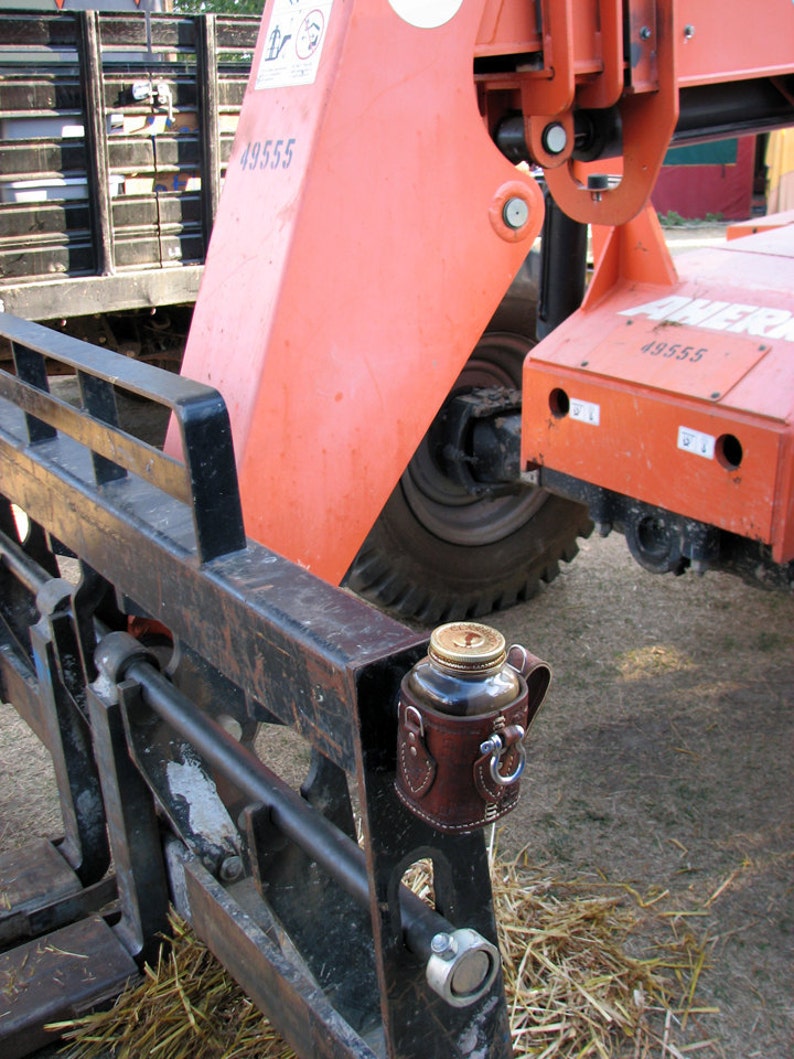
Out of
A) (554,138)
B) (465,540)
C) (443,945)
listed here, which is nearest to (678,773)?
(465,540)

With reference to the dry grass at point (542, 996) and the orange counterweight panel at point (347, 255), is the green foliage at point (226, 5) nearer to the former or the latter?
the orange counterweight panel at point (347, 255)

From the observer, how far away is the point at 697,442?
2.18 metres

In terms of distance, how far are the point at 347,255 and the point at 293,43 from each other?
1.42 ft

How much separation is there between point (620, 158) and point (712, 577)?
79.9 inches

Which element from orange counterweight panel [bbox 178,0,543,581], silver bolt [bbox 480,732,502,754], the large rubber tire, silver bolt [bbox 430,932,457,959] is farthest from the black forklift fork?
the large rubber tire

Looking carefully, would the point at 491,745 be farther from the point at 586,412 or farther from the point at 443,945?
the point at 586,412

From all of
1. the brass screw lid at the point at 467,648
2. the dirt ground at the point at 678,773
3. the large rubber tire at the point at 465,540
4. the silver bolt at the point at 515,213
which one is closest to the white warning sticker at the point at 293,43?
the silver bolt at the point at 515,213

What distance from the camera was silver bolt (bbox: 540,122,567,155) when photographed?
2.21 meters

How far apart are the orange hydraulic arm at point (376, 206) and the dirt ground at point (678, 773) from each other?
3.58 ft

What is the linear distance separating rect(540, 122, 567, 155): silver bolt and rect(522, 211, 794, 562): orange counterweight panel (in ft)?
1.29

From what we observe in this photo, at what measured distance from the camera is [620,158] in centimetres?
250

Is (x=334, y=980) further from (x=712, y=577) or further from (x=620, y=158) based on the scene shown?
(x=712, y=577)

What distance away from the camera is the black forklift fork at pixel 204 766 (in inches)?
50.4

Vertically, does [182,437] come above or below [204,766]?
above
